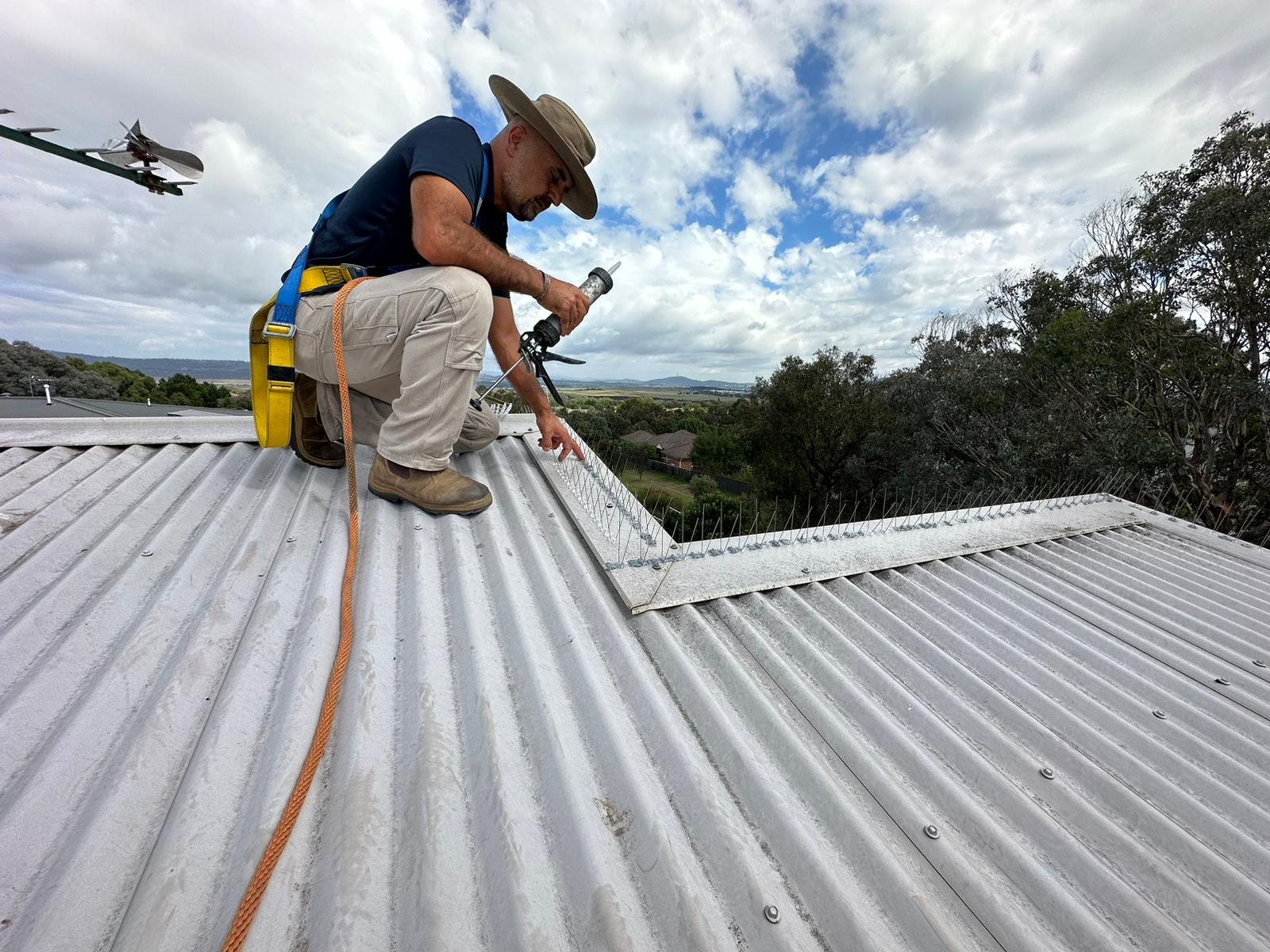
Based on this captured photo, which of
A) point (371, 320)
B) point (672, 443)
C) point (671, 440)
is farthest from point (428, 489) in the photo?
point (671, 440)

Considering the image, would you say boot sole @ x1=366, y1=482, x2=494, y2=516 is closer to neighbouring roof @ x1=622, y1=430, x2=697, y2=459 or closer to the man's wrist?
the man's wrist

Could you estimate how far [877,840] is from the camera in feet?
3.40

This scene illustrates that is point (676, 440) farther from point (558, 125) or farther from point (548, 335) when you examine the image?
point (558, 125)

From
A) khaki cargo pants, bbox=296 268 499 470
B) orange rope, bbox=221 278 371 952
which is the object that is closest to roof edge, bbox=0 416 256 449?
khaki cargo pants, bbox=296 268 499 470

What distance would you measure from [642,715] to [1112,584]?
106 inches

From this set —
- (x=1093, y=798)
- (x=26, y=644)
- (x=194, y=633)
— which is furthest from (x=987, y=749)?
(x=26, y=644)

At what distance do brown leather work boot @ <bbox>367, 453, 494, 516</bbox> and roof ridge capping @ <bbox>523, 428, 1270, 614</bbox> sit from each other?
46 cm

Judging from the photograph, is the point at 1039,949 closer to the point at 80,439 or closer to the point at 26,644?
→ the point at 26,644

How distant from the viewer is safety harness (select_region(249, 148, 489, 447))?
1966mm

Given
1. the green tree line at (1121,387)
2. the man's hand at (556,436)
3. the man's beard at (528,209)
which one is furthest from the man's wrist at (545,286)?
the green tree line at (1121,387)

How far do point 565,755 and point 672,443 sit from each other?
3973cm

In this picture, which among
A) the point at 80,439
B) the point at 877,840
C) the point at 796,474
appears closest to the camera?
the point at 877,840

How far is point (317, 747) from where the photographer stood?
0.99 metres

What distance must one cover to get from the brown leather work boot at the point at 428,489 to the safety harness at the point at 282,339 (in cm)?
42
